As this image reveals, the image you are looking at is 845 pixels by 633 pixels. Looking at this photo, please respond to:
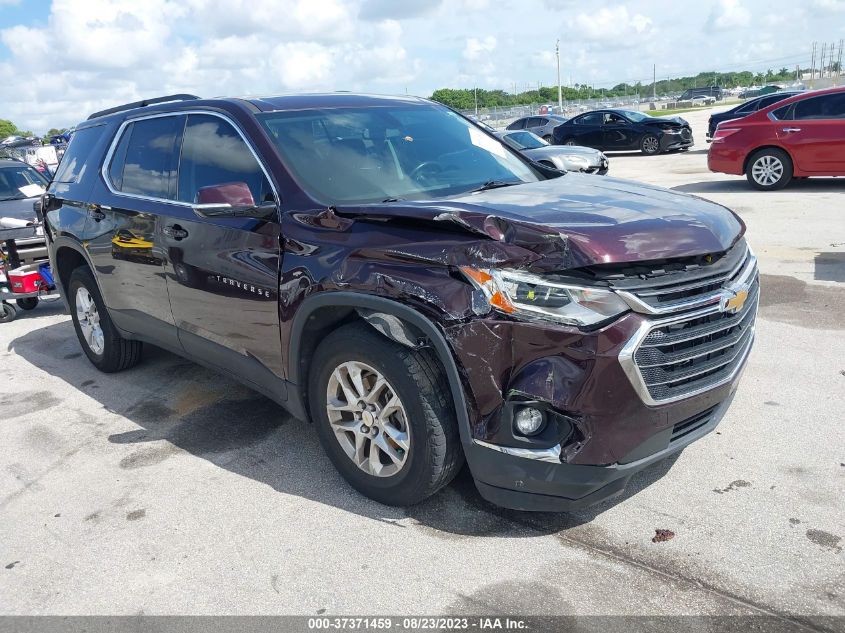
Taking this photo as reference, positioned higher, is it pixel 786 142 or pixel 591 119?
pixel 591 119

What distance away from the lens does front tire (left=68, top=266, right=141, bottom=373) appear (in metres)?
5.52

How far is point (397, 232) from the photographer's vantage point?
3031 mm

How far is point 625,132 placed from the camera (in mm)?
21469

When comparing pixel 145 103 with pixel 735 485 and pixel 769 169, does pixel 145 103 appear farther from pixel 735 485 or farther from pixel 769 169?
pixel 769 169

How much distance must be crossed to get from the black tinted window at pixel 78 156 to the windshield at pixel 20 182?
181 inches

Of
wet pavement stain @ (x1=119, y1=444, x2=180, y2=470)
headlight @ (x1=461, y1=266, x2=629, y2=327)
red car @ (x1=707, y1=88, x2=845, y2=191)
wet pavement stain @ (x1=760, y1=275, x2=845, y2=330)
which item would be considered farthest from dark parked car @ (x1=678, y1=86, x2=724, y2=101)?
headlight @ (x1=461, y1=266, x2=629, y2=327)

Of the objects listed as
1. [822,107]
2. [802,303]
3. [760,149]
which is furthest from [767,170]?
[802,303]

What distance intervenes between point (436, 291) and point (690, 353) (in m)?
1.03

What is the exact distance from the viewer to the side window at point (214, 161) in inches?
148

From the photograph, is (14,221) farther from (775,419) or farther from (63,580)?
(775,419)

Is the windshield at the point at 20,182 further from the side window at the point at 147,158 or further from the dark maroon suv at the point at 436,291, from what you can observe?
the dark maroon suv at the point at 436,291

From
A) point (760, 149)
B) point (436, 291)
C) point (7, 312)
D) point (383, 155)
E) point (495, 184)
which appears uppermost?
point (383, 155)

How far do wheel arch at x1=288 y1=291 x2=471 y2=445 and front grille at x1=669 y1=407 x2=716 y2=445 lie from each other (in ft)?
2.78

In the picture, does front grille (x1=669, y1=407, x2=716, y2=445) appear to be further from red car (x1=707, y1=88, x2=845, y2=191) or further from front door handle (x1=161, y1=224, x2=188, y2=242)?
red car (x1=707, y1=88, x2=845, y2=191)
